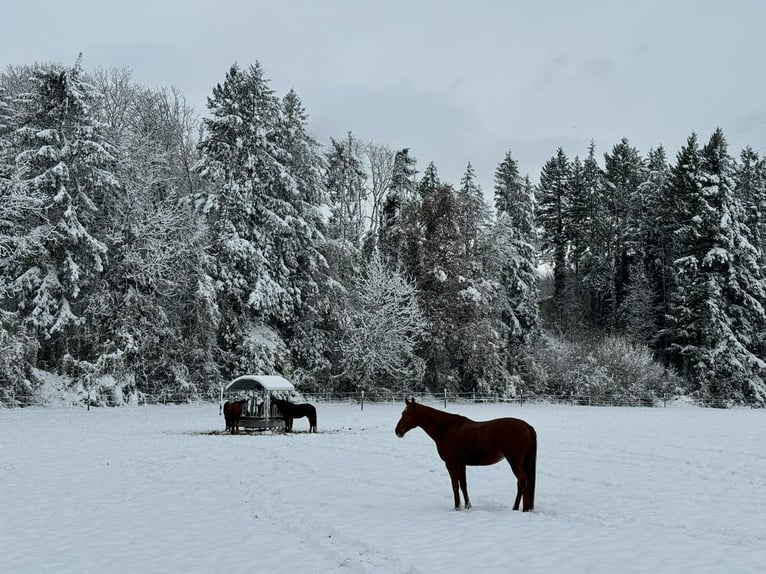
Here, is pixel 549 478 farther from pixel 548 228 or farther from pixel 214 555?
pixel 548 228

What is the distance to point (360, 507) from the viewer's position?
11.6 metres

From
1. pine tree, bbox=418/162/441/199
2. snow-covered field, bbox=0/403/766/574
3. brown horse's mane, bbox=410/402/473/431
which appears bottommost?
snow-covered field, bbox=0/403/766/574

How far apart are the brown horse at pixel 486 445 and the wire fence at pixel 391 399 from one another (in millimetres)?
25454

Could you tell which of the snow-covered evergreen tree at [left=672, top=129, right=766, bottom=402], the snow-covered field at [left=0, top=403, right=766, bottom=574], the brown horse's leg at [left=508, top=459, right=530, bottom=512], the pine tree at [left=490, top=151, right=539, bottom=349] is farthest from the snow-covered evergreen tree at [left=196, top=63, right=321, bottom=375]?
the brown horse's leg at [left=508, top=459, right=530, bottom=512]

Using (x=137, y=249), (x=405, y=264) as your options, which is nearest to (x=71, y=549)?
(x=137, y=249)

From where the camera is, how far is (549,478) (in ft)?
48.5

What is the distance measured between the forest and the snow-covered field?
45.7 ft

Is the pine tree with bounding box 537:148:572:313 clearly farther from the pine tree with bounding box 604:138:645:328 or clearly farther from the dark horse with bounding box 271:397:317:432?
the dark horse with bounding box 271:397:317:432

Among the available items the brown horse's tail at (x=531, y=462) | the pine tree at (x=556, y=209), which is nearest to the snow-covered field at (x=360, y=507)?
the brown horse's tail at (x=531, y=462)

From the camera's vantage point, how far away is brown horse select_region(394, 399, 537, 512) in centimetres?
1066

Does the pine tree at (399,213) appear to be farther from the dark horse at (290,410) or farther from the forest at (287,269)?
the dark horse at (290,410)

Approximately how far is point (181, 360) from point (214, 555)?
3172 cm

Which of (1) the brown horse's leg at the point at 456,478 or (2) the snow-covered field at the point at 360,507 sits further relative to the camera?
(1) the brown horse's leg at the point at 456,478

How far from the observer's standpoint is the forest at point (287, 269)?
35469 mm
